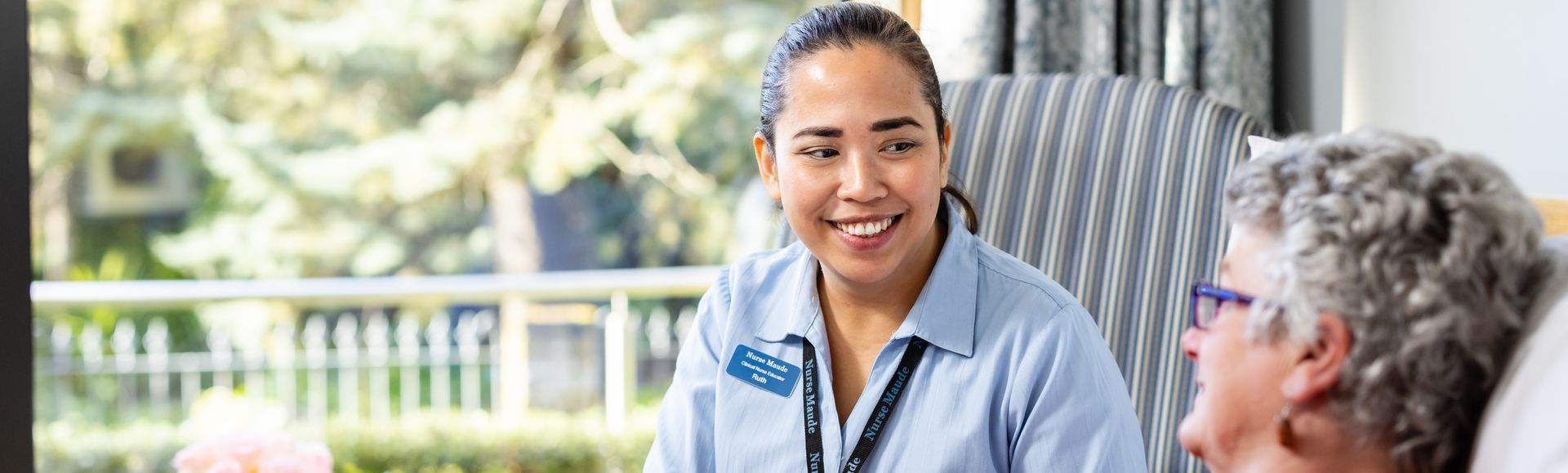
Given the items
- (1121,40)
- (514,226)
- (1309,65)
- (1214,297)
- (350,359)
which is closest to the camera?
(1214,297)

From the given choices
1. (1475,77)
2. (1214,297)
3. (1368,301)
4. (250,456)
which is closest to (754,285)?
(250,456)

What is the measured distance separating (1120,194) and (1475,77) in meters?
0.50

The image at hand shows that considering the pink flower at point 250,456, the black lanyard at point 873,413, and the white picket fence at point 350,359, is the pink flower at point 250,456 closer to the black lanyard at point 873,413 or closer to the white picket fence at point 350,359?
the black lanyard at point 873,413

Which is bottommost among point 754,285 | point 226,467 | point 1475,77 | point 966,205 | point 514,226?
point 514,226

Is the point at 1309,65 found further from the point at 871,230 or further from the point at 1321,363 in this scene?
the point at 1321,363

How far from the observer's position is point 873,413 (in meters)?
1.30

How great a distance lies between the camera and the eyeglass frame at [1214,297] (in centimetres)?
79

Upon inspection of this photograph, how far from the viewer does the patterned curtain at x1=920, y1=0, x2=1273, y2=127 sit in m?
2.31

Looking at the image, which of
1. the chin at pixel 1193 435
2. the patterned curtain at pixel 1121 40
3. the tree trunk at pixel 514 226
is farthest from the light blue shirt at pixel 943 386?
the tree trunk at pixel 514 226

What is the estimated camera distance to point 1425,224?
2.29 ft

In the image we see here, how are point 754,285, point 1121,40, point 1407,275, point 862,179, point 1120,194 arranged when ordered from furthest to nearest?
point 1121,40
point 1120,194
point 754,285
point 862,179
point 1407,275

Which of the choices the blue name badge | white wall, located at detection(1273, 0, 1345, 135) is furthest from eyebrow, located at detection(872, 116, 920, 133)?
white wall, located at detection(1273, 0, 1345, 135)

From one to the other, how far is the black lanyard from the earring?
1.83 ft

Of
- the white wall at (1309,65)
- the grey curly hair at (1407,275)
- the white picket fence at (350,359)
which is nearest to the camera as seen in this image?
the grey curly hair at (1407,275)
